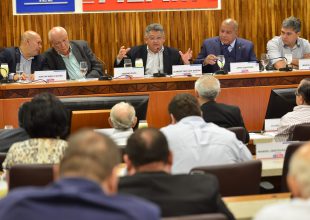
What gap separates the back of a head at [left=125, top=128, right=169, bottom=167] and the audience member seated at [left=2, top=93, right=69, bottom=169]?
0.88 metres

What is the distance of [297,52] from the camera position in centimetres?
809

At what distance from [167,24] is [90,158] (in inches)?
286

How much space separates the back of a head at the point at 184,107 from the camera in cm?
380

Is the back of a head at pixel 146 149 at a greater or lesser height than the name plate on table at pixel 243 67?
lesser

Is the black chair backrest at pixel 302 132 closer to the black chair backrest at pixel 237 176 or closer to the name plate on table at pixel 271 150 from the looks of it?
the name plate on table at pixel 271 150

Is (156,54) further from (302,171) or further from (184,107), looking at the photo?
(302,171)

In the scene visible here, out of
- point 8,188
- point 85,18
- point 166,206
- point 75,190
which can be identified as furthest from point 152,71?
point 75,190

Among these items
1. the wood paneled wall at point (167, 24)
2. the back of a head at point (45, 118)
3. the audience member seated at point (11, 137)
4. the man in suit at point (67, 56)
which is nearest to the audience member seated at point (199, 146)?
the back of a head at point (45, 118)

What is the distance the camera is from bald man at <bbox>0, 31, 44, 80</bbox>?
7375 millimetres

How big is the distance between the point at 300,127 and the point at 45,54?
3883 millimetres

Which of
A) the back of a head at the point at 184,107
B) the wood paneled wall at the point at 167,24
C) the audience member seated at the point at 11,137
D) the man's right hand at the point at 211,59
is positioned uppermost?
the wood paneled wall at the point at 167,24

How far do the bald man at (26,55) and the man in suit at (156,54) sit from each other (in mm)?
1033


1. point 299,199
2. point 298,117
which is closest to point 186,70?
point 298,117

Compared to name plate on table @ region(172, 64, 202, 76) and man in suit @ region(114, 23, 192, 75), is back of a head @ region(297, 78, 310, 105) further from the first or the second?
man in suit @ region(114, 23, 192, 75)
